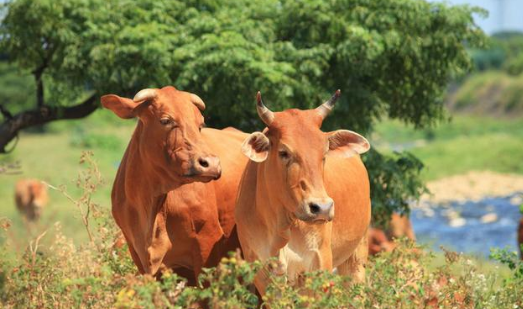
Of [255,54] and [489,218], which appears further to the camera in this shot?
[489,218]

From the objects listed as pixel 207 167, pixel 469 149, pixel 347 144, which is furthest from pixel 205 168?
pixel 469 149

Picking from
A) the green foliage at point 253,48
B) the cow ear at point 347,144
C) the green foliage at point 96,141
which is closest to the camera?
the cow ear at point 347,144

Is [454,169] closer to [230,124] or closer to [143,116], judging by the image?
[230,124]

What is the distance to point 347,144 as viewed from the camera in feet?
21.6

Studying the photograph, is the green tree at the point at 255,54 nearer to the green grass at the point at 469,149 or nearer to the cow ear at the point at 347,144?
the cow ear at the point at 347,144

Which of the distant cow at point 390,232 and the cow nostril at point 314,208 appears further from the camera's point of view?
the distant cow at point 390,232

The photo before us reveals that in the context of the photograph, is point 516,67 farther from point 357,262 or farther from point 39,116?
point 357,262

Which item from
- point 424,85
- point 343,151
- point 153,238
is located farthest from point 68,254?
point 424,85

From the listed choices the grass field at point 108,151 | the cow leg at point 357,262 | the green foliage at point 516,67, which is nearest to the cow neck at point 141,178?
the cow leg at point 357,262

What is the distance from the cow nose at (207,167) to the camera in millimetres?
6086

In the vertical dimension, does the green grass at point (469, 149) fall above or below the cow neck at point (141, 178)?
below

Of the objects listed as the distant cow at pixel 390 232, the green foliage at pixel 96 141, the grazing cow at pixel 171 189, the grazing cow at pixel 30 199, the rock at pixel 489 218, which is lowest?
the green foliage at pixel 96 141

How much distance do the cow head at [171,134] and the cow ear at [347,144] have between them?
879 millimetres

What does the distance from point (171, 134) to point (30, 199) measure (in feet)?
58.5
